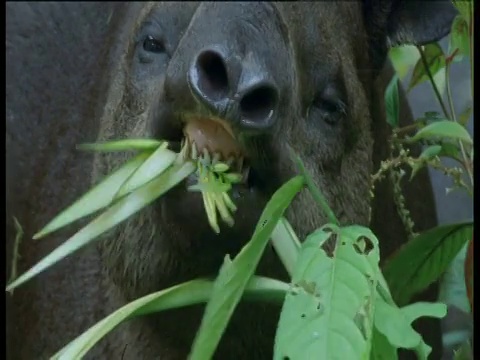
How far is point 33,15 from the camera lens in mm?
2877

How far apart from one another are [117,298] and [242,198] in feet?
1.92

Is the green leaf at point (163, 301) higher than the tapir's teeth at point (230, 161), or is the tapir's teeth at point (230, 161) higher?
the tapir's teeth at point (230, 161)

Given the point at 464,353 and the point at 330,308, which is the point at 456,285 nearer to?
the point at 464,353

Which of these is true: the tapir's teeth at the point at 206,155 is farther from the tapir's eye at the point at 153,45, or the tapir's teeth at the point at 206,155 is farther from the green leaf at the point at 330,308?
the tapir's eye at the point at 153,45

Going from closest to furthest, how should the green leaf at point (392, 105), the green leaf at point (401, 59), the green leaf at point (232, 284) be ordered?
the green leaf at point (232, 284), the green leaf at point (392, 105), the green leaf at point (401, 59)

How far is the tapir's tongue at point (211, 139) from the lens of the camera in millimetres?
1416

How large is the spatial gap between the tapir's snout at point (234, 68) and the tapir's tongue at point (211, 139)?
3cm

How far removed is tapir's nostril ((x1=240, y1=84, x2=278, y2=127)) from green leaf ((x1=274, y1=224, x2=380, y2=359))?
20cm

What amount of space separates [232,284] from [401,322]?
24 centimetres

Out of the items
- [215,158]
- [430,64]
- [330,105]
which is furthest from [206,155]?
[430,64]

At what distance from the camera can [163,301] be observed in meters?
1.46

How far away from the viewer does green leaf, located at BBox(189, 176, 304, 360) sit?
4.40ft

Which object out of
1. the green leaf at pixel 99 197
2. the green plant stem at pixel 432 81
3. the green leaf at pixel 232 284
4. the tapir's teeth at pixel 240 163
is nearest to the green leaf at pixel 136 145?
the green leaf at pixel 99 197

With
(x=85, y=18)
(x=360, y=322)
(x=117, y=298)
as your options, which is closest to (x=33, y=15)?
(x=85, y=18)
